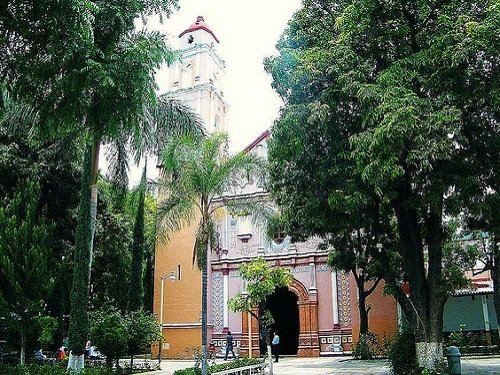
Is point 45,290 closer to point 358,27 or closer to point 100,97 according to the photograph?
point 100,97

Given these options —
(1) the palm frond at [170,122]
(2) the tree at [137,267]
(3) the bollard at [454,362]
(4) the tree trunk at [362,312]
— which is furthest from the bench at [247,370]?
(2) the tree at [137,267]

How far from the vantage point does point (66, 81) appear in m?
7.75

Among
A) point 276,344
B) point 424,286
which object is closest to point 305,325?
point 276,344

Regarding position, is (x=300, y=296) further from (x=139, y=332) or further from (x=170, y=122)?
(x=170, y=122)

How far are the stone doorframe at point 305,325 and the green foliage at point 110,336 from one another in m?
9.28

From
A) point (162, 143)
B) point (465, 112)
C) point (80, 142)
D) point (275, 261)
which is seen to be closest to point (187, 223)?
point (162, 143)

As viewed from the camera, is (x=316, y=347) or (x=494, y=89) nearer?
(x=494, y=89)

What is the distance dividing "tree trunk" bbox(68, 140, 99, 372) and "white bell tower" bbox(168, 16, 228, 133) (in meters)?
14.4

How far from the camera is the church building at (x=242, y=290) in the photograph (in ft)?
78.1

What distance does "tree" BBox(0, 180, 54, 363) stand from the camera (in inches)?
651

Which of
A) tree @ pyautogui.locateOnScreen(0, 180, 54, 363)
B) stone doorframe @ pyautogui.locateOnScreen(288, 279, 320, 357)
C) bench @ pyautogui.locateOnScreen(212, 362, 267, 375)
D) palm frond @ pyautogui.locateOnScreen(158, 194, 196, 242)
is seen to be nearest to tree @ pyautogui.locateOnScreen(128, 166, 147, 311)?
tree @ pyautogui.locateOnScreen(0, 180, 54, 363)

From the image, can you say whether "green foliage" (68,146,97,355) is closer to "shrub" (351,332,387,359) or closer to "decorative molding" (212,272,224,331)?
"shrub" (351,332,387,359)

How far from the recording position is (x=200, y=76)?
30.4 meters

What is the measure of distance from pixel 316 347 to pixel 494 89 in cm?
1664
